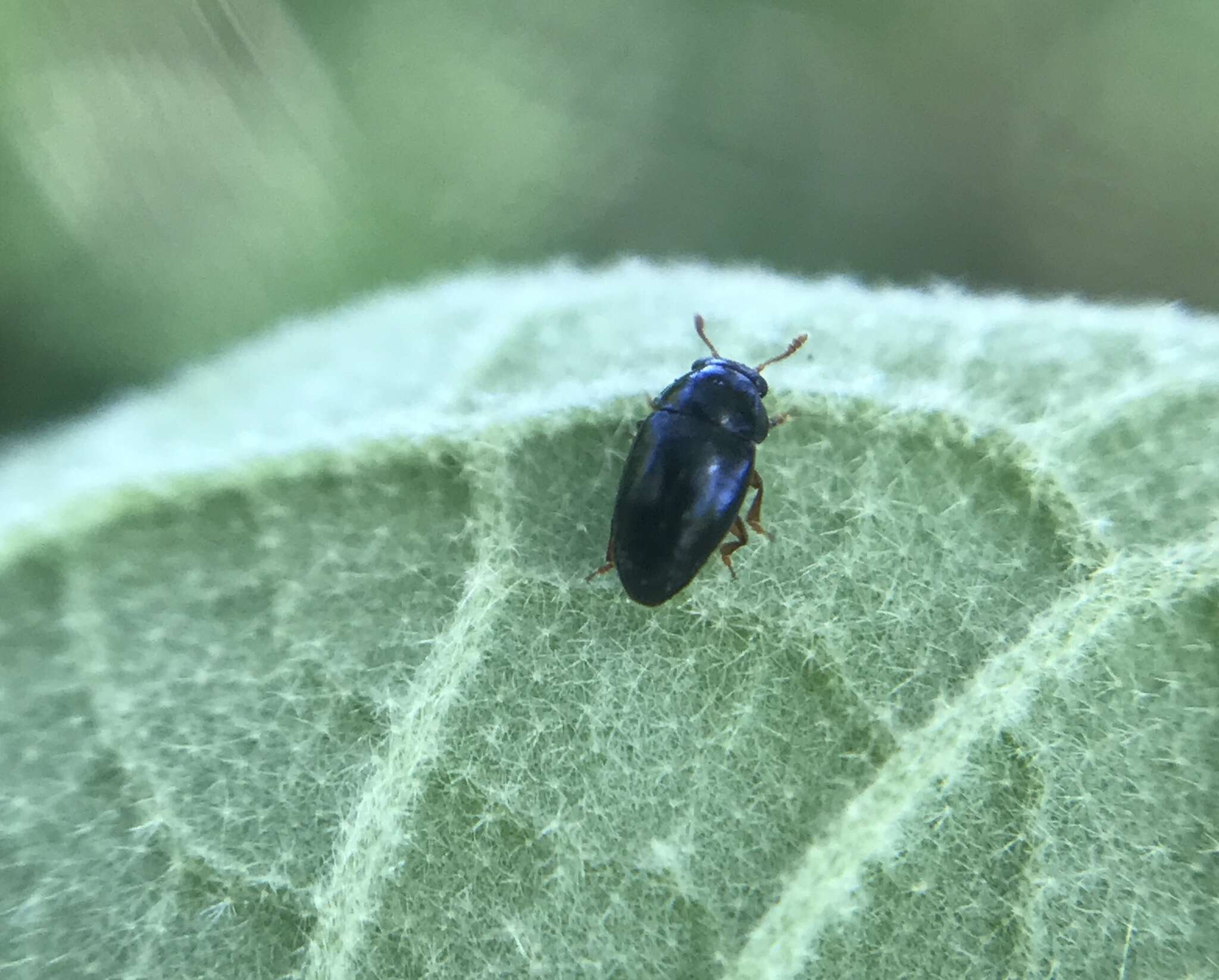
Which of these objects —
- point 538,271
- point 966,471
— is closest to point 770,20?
point 538,271

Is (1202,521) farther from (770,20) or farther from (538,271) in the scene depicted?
(770,20)

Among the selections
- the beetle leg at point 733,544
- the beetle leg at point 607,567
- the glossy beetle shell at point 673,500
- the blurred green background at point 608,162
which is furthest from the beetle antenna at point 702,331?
the blurred green background at point 608,162

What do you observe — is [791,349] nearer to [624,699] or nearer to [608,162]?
[624,699]

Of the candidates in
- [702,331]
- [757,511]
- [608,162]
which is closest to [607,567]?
[757,511]

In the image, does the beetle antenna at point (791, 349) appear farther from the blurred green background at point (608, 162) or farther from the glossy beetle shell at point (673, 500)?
the blurred green background at point (608, 162)

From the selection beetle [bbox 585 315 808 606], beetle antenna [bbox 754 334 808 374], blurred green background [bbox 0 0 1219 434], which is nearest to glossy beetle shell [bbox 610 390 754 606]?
beetle [bbox 585 315 808 606]

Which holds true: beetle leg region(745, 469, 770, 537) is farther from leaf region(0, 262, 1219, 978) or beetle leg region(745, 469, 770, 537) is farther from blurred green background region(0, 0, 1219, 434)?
blurred green background region(0, 0, 1219, 434)
